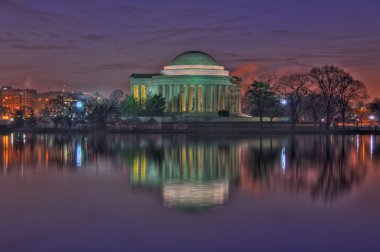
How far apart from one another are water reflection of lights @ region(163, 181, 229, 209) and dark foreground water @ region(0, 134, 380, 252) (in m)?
0.04

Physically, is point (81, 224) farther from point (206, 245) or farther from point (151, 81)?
point (151, 81)

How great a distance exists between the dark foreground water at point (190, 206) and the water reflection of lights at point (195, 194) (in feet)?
0.14

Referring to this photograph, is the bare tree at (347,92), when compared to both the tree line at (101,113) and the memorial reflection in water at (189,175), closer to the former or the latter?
the tree line at (101,113)

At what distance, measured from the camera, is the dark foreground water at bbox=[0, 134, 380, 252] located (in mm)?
18531

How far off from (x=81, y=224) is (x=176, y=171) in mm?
16409

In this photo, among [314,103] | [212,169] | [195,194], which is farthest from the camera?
[314,103]

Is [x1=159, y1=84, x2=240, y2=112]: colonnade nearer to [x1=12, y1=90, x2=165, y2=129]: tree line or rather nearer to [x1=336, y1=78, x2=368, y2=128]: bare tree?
[x1=12, y1=90, x2=165, y2=129]: tree line

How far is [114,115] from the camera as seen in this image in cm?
14012

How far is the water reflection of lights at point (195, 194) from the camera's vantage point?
80.2 feet

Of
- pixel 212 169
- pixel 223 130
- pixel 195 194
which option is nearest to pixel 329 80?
pixel 223 130

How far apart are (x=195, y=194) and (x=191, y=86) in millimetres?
116726

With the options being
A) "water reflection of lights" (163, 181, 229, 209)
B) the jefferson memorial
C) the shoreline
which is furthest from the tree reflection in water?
the jefferson memorial

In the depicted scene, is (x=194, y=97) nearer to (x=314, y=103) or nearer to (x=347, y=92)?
(x=314, y=103)

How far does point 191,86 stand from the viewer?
143125 millimetres
